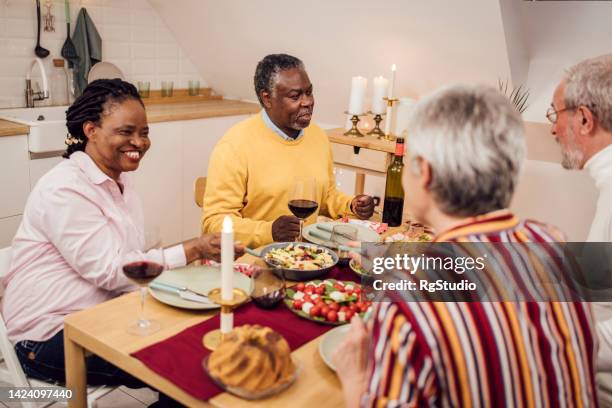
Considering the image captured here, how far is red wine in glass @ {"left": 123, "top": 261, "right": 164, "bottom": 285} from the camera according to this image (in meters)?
1.30

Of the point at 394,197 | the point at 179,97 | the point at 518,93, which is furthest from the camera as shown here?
the point at 179,97

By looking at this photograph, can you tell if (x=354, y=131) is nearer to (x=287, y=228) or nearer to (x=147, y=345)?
(x=287, y=228)

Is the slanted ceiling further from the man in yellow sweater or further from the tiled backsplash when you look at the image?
the man in yellow sweater

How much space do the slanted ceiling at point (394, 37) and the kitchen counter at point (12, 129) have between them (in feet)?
4.78

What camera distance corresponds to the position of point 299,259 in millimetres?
1736

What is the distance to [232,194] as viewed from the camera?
2.28 m

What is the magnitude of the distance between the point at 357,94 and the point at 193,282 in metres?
2.14

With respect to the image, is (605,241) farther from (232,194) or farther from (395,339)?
(232,194)

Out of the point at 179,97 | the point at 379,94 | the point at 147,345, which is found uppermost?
the point at 379,94

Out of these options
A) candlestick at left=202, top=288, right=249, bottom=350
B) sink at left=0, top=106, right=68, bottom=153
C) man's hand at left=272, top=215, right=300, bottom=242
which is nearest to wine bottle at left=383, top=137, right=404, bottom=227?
man's hand at left=272, top=215, right=300, bottom=242

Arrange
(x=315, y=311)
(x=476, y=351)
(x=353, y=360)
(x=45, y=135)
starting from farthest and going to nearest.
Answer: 1. (x=45, y=135)
2. (x=315, y=311)
3. (x=353, y=360)
4. (x=476, y=351)

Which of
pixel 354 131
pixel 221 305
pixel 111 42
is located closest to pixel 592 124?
pixel 221 305

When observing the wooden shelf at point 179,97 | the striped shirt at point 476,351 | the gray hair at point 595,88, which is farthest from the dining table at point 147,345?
the wooden shelf at point 179,97

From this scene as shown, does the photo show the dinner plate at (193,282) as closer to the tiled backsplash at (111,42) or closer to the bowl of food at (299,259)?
the bowl of food at (299,259)
